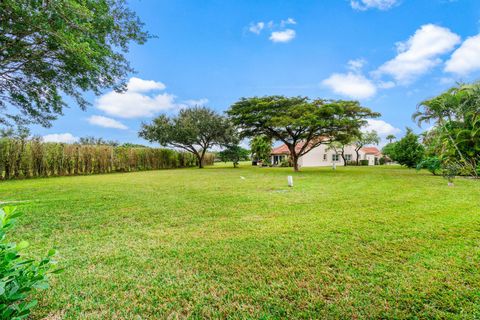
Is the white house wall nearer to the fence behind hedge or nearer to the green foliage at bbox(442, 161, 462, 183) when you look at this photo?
the fence behind hedge

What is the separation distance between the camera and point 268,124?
16953 millimetres

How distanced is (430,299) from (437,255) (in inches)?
41.7

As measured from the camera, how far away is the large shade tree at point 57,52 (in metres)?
4.06

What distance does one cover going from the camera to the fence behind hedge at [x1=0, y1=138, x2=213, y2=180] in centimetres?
1245

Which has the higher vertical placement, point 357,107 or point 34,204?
point 357,107

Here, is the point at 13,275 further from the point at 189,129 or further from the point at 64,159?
the point at 189,129

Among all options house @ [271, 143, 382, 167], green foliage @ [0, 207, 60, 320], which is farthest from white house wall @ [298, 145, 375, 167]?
green foliage @ [0, 207, 60, 320]

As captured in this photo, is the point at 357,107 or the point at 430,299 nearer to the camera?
the point at 430,299

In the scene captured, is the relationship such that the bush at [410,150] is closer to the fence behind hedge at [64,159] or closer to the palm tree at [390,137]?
the palm tree at [390,137]

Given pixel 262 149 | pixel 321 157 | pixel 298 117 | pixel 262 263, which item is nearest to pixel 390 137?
pixel 321 157

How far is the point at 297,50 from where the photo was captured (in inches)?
398

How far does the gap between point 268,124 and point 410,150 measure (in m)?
11.3

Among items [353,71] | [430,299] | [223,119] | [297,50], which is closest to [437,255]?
[430,299]

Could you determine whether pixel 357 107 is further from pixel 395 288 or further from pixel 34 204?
pixel 34 204
